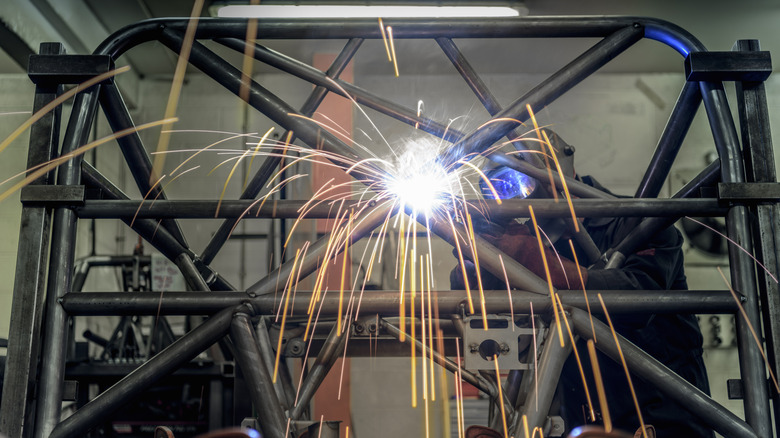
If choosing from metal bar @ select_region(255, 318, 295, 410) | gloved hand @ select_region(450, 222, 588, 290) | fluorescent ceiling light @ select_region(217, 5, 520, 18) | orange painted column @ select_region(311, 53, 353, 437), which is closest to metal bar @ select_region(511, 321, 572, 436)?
gloved hand @ select_region(450, 222, 588, 290)

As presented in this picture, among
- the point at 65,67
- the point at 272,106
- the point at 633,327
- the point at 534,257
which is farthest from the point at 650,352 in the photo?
the point at 65,67

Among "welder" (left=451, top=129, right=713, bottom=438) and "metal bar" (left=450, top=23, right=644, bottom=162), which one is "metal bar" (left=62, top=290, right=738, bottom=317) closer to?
"welder" (left=451, top=129, right=713, bottom=438)

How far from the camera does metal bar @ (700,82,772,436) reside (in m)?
1.59

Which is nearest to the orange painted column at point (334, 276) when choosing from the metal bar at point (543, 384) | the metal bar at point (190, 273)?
the metal bar at point (190, 273)

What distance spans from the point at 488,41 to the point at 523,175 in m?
3.95

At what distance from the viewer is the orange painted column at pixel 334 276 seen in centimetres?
521

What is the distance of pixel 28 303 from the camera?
1614mm

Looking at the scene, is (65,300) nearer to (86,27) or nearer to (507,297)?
(507,297)

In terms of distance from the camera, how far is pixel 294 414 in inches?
64.8

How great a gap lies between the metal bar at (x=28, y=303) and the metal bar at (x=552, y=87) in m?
1.17

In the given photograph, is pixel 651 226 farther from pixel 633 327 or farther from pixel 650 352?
pixel 650 352

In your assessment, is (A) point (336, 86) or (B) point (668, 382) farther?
(A) point (336, 86)

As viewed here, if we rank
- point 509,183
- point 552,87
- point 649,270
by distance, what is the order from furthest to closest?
point 509,183 < point 649,270 < point 552,87

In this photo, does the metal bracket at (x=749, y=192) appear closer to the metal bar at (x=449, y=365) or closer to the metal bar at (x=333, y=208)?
the metal bar at (x=333, y=208)
